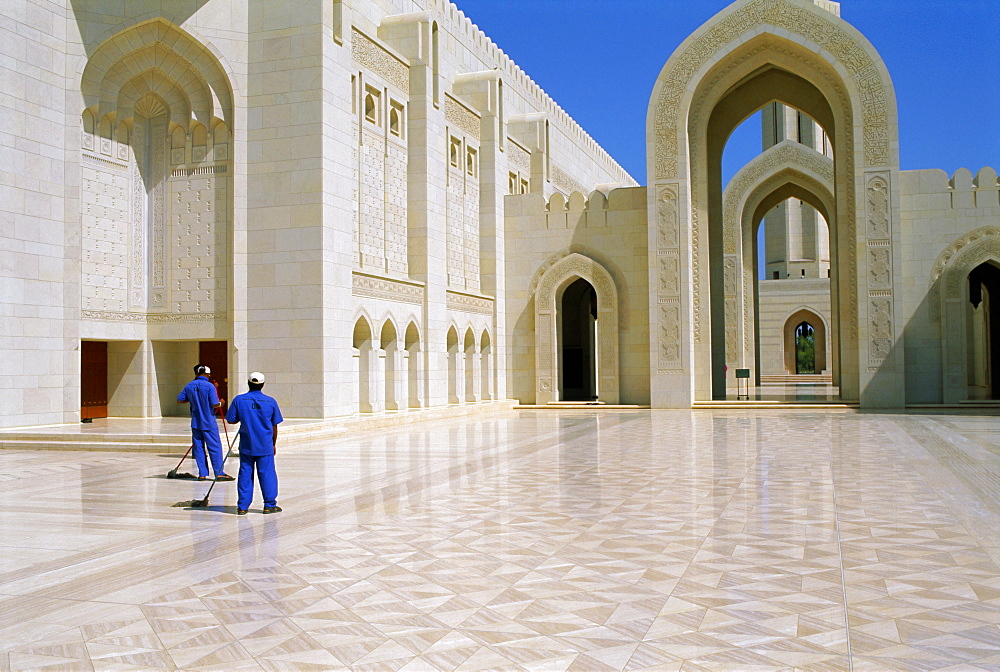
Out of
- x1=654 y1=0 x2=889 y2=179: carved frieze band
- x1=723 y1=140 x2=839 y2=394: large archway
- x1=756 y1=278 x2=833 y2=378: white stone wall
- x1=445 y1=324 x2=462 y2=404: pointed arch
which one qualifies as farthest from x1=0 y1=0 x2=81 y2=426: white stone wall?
Result: x1=756 y1=278 x2=833 y2=378: white stone wall

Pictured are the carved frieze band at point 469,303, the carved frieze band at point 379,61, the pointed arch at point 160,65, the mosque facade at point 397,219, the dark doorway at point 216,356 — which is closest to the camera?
the mosque facade at point 397,219

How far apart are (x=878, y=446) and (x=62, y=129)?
1120 centimetres

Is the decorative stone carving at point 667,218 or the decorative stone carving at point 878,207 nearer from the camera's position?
the decorative stone carving at point 878,207

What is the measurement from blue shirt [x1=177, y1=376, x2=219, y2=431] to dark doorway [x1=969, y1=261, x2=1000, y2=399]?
1584 centimetres

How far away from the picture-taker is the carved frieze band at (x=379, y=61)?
45.8 feet

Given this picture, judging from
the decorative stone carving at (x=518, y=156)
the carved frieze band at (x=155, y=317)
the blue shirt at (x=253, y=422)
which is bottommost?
the blue shirt at (x=253, y=422)

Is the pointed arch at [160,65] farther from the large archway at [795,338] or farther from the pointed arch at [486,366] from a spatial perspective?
the large archway at [795,338]

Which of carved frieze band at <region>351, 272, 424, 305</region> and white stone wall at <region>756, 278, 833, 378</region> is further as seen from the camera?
white stone wall at <region>756, 278, 833, 378</region>

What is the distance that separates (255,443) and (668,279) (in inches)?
491

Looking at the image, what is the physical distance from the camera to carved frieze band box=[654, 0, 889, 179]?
16562 millimetres

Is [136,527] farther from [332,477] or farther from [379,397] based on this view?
[379,397]

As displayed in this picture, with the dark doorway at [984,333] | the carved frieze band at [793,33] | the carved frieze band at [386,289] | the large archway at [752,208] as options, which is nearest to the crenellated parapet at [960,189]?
the carved frieze band at [793,33]

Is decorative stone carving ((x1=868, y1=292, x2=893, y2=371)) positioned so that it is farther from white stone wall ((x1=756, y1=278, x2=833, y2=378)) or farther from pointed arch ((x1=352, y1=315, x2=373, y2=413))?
white stone wall ((x1=756, y1=278, x2=833, y2=378))

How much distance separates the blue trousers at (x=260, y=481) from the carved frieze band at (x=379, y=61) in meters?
9.23
